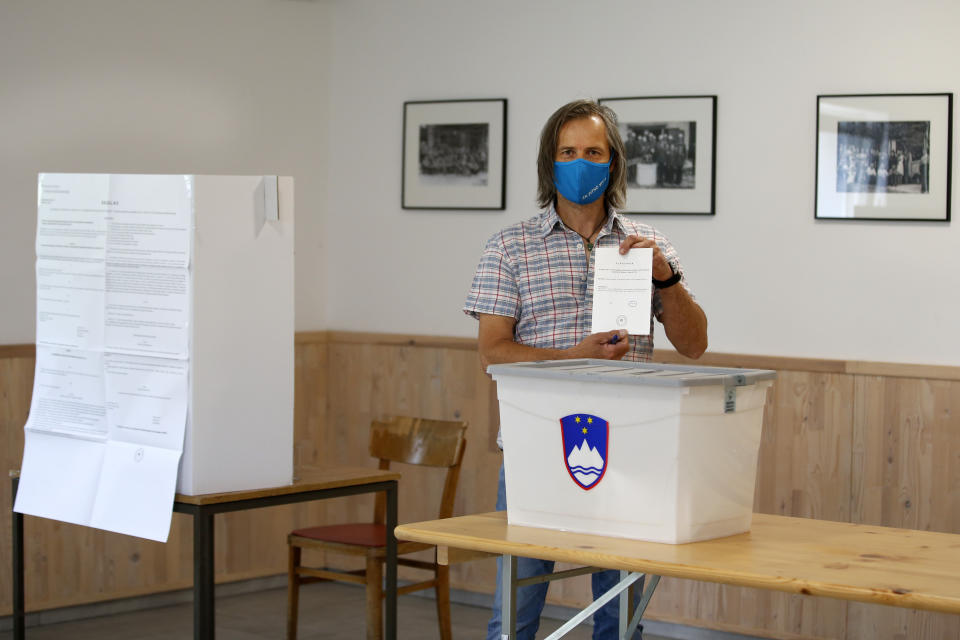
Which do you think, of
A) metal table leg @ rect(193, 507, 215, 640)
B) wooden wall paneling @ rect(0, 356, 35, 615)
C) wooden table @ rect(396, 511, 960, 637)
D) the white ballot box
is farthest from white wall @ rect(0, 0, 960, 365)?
the white ballot box

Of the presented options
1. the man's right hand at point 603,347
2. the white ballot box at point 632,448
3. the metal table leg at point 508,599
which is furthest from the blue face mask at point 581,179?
the metal table leg at point 508,599

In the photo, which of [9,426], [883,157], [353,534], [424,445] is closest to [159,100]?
[9,426]

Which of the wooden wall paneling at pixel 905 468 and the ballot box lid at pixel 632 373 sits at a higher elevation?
the ballot box lid at pixel 632 373

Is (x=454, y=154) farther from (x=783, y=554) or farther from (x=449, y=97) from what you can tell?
(x=783, y=554)

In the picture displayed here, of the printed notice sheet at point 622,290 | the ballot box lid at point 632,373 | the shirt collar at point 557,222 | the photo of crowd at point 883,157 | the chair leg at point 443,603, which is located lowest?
the chair leg at point 443,603

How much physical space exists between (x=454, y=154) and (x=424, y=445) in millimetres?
1372

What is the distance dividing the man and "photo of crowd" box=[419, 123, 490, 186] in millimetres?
2063

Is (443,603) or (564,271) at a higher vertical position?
(564,271)

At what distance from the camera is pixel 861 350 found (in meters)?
4.04

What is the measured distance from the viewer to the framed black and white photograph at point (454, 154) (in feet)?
15.4

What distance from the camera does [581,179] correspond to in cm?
256

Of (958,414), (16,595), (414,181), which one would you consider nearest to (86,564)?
(16,595)

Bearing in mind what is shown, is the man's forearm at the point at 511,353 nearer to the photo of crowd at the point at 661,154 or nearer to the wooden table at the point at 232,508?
the wooden table at the point at 232,508

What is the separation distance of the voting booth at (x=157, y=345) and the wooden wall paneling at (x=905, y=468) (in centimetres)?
207
